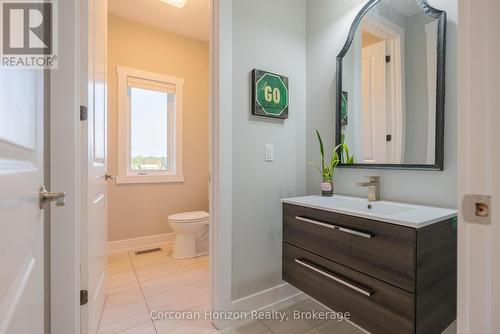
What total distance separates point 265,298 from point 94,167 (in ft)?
4.58

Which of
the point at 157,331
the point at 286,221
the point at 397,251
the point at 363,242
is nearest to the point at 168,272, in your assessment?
the point at 157,331

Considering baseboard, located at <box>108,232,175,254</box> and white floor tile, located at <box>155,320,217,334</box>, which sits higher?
baseboard, located at <box>108,232,175,254</box>

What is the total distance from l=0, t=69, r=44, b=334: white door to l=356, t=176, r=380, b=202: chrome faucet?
1.46 meters

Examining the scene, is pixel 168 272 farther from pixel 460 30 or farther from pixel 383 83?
pixel 460 30

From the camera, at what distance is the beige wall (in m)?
2.75

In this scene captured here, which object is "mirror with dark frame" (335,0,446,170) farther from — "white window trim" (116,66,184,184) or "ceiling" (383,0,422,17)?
"white window trim" (116,66,184,184)

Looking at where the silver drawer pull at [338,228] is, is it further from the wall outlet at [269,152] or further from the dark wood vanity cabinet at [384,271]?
the wall outlet at [269,152]

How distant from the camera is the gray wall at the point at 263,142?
1.59 meters

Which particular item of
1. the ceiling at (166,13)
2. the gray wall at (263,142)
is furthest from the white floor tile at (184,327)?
the ceiling at (166,13)

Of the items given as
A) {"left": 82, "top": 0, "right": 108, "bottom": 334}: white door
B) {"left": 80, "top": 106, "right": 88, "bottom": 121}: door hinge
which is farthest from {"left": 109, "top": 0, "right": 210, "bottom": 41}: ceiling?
{"left": 80, "top": 106, "right": 88, "bottom": 121}: door hinge

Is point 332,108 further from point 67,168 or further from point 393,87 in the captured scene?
point 67,168

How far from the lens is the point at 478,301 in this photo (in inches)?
20.9

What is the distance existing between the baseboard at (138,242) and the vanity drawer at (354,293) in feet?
6.67

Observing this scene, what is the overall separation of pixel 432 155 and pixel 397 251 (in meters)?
0.61
